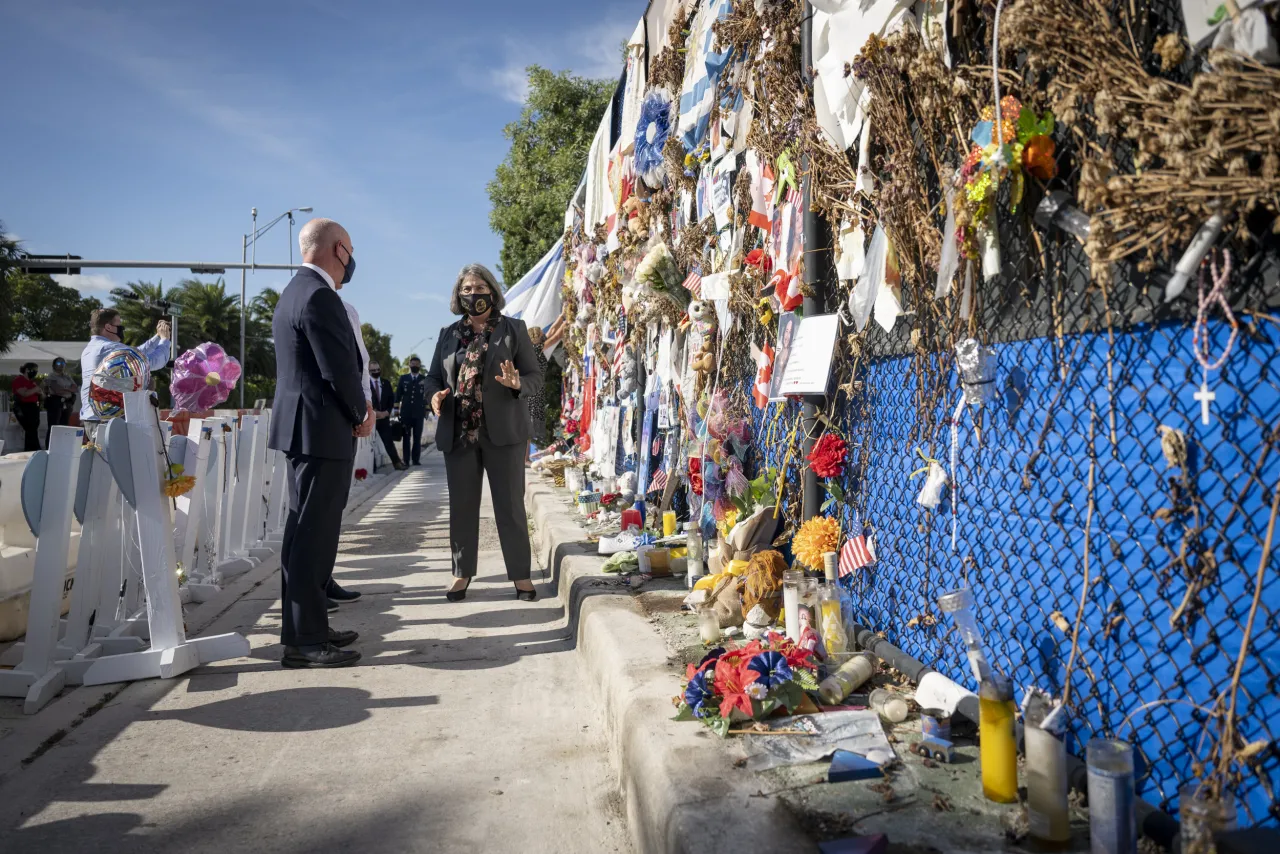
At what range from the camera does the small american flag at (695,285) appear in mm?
5419

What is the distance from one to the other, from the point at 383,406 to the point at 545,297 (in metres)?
3.68

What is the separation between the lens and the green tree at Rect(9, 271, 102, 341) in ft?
196

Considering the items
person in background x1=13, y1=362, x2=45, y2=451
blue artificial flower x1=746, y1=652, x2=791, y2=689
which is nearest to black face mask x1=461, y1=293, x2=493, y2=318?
blue artificial flower x1=746, y1=652, x2=791, y2=689

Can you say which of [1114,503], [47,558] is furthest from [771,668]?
[47,558]

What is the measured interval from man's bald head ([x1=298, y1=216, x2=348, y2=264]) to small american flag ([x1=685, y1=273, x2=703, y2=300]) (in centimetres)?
225

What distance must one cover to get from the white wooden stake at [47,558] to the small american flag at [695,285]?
11.6 feet

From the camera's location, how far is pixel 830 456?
3561 millimetres

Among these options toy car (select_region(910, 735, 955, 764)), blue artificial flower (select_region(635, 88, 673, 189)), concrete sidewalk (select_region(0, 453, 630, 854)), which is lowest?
concrete sidewalk (select_region(0, 453, 630, 854))

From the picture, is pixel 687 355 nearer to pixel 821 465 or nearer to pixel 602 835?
pixel 821 465

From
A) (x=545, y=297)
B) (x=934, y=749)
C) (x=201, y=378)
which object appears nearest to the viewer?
(x=934, y=749)

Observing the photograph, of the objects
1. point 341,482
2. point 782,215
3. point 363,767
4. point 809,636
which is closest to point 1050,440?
point 809,636

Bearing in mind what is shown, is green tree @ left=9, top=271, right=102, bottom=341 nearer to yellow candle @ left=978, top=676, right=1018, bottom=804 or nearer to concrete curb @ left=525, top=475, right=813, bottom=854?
concrete curb @ left=525, top=475, right=813, bottom=854

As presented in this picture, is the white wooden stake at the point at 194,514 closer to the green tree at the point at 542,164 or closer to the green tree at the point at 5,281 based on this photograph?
the green tree at the point at 542,164

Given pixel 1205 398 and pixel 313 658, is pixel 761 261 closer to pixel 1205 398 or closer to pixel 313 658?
pixel 1205 398
